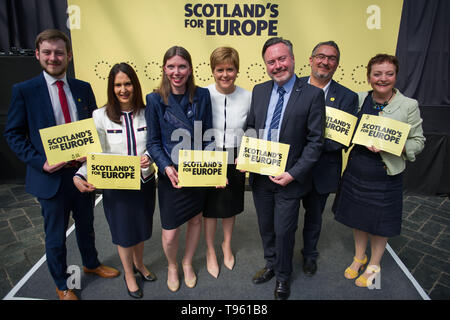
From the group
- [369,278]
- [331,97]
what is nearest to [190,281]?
[369,278]

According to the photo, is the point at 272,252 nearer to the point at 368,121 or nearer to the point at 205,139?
the point at 205,139

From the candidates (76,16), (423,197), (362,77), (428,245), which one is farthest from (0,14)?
(423,197)

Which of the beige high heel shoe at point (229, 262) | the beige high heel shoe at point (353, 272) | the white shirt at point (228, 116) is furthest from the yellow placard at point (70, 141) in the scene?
the beige high heel shoe at point (353, 272)

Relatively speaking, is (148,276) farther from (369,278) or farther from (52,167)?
(369,278)

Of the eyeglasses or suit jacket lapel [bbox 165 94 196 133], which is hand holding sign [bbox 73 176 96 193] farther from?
the eyeglasses

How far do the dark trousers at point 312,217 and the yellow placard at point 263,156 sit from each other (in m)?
0.54

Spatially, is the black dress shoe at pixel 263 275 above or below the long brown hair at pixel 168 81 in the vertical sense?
below

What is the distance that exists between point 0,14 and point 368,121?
5516 millimetres

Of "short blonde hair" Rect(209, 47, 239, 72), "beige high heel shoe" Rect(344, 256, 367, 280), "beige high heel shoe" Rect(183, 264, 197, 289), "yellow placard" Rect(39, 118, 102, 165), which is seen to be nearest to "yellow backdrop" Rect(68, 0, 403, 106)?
"short blonde hair" Rect(209, 47, 239, 72)

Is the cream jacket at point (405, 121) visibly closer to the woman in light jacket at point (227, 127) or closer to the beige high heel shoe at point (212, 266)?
the woman in light jacket at point (227, 127)

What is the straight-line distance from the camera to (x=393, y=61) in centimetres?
180

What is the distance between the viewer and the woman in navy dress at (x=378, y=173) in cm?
182

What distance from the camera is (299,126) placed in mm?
1722

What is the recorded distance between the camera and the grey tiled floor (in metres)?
2.37
